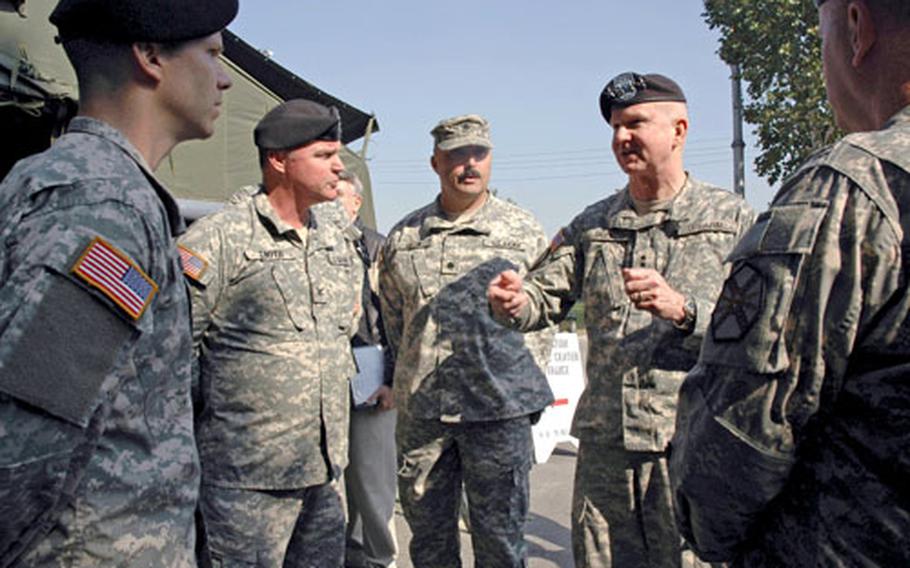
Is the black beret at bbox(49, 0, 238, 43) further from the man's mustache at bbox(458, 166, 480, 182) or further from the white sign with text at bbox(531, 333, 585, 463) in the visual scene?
the white sign with text at bbox(531, 333, 585, 463)

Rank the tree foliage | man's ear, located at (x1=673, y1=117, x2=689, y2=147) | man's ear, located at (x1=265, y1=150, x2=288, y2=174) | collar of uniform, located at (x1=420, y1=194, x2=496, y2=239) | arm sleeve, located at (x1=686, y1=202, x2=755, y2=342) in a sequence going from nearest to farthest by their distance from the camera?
arm sleeve, located at (x1=686, y1=202, x2=755, y2=342) < man's ear, located at (x1=673, y1=117, x2=689, y2=147) < man's ear, located at (x1=265, y1=150, x2=288, y2=174) < collar of uniform, located at (x1=420, y1=194, x2=496, y2=239) < the tree foliage

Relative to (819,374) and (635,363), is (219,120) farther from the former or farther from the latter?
(819,374)

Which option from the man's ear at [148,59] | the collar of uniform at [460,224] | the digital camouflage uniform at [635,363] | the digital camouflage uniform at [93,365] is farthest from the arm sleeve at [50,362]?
the collar of uniform at [460,224]

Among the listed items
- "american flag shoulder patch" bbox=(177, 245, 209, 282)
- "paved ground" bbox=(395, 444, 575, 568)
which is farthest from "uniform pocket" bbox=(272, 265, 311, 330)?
"paved ground" bbox=(395, 444, 575, 568)

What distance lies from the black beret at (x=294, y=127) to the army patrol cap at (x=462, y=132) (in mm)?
637

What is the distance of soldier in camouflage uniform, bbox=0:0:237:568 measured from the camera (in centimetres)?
123

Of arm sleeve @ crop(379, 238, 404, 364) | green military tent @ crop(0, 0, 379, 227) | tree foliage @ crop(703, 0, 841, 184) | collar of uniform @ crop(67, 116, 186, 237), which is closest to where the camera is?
collar of uniform @ crop(67, 116, 186, 237)

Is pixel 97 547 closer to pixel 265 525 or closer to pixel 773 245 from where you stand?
pixel 773 245

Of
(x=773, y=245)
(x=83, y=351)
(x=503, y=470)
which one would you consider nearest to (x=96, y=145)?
(x=83, y=351)

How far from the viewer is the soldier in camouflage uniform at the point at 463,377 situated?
349 cm

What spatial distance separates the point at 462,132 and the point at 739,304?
265 cm

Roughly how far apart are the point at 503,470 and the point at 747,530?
211 cm

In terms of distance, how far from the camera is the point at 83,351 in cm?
124

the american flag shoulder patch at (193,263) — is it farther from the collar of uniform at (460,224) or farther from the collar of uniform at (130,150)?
the collar of uniform at (460,224)
